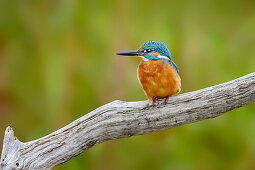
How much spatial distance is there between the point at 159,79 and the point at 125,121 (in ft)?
1.17

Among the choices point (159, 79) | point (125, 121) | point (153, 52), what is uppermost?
point (153, 52)

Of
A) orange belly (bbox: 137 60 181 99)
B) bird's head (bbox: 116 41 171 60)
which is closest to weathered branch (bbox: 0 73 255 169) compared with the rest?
orange belly (bbox: 137 60 181 99)

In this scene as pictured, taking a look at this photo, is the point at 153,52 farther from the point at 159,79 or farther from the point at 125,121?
the point at 125,121

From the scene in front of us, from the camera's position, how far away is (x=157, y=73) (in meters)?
2.90

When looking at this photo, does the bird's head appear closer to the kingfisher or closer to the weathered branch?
the kingfisher

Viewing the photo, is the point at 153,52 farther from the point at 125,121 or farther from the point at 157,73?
the point at 125,121

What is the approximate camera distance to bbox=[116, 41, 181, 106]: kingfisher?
2889 mm

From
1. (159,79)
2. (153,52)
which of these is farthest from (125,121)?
(153,52)

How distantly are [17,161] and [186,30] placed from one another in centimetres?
271

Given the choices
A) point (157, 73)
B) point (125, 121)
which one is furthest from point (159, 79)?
point (125, 121)

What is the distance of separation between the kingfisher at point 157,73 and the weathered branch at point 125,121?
0.07 meters

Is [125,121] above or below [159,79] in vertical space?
below

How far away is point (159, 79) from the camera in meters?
2.89

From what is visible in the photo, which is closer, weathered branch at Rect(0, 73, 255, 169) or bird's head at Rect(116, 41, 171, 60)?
weathered branch at Rect(0, 73, 255, 169)
